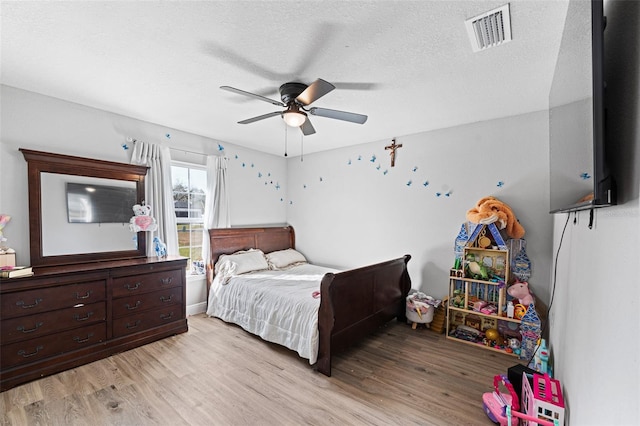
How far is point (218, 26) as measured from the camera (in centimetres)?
170

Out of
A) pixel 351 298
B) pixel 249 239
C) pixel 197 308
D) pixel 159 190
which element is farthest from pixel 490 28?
pixel 197 308

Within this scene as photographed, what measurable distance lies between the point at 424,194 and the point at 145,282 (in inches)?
137

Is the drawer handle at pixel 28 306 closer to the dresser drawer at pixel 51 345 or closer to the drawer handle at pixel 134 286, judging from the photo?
the dresser drawer at pixel 51 345

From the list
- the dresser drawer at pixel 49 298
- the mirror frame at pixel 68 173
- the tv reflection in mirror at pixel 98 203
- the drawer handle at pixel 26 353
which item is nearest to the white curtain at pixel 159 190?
the mirror frame at pixel 68 173

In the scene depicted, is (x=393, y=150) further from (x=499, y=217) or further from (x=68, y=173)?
(x=68, y=173)

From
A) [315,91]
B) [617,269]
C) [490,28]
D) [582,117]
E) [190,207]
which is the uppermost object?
[490,28]

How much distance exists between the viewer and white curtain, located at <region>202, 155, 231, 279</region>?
4.00 metres

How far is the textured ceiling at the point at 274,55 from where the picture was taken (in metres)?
1.58

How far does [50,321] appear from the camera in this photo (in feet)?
7.78

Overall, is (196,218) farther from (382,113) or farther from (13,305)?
(382,113)

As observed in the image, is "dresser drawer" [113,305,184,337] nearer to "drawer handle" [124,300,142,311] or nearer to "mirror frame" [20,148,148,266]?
"drawer handle" [124,300,142,311]

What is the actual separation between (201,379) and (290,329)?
2.85ft

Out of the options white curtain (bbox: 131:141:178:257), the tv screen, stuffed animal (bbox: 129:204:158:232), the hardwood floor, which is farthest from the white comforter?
the tv screen

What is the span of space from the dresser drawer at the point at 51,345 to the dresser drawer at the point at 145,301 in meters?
0.18
